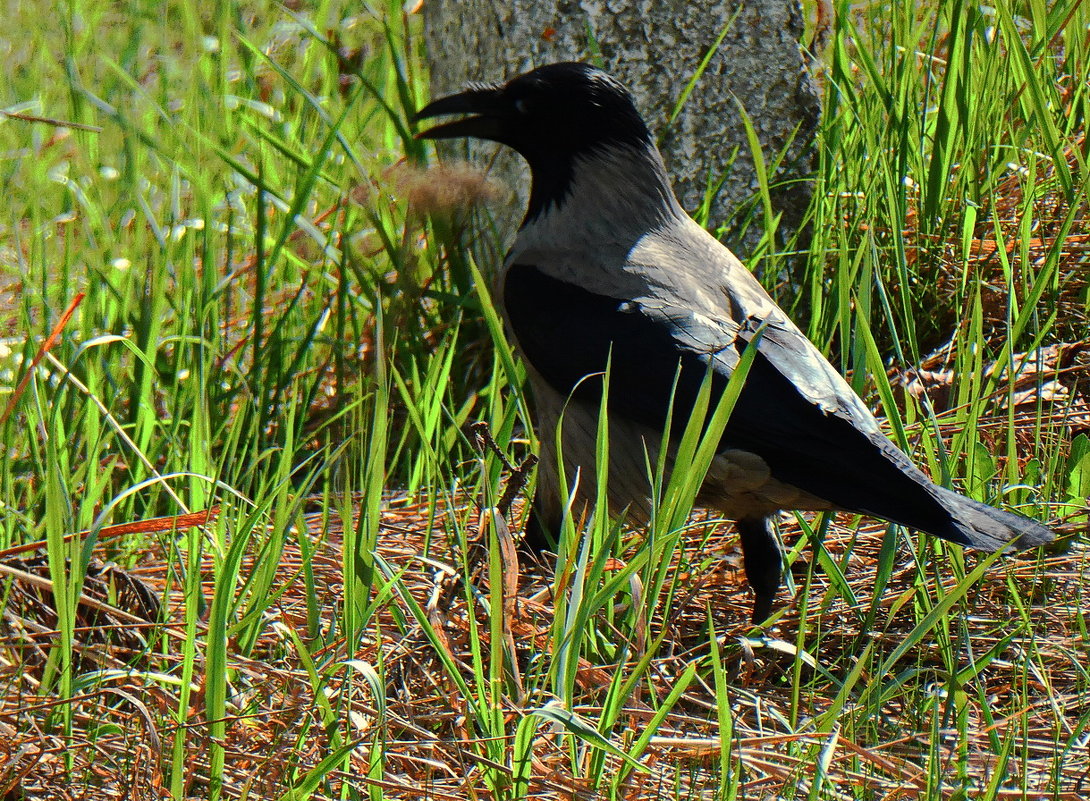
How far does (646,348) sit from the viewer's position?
8.95 ft

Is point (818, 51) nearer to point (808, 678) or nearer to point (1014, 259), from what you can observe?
point (1014, 259)

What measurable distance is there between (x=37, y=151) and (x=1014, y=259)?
11.3 ft

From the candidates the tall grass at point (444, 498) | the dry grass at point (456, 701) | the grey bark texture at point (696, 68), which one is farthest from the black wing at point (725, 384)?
the grey bark texture at point (696, 68)

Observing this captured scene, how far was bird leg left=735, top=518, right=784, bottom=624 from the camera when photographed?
2701mm

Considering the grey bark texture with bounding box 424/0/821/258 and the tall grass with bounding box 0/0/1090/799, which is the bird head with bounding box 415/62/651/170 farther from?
the grey bark texture with bounding box 424/0/821/258

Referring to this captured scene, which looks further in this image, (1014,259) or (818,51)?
(818,51)

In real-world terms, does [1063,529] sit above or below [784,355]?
below

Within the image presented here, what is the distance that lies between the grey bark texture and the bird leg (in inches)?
49.1

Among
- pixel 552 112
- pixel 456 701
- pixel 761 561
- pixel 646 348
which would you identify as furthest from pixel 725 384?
pixel 552 112

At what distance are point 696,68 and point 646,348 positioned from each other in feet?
4.60

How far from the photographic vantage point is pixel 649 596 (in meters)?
1.93

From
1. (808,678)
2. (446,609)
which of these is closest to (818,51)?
(808,678)

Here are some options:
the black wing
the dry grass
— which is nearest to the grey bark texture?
the black wing

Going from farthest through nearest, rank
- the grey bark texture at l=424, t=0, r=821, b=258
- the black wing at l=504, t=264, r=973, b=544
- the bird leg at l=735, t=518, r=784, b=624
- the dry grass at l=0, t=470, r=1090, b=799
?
the grey bark texture at l=424, t=0, r=821, b=258 → the bird leg at l=735, t=518, r=784, b=624 → the black wing at l=504, t=264, r=973, b=544 → the dry grass at l=0, t=470, r=1090, b=799
